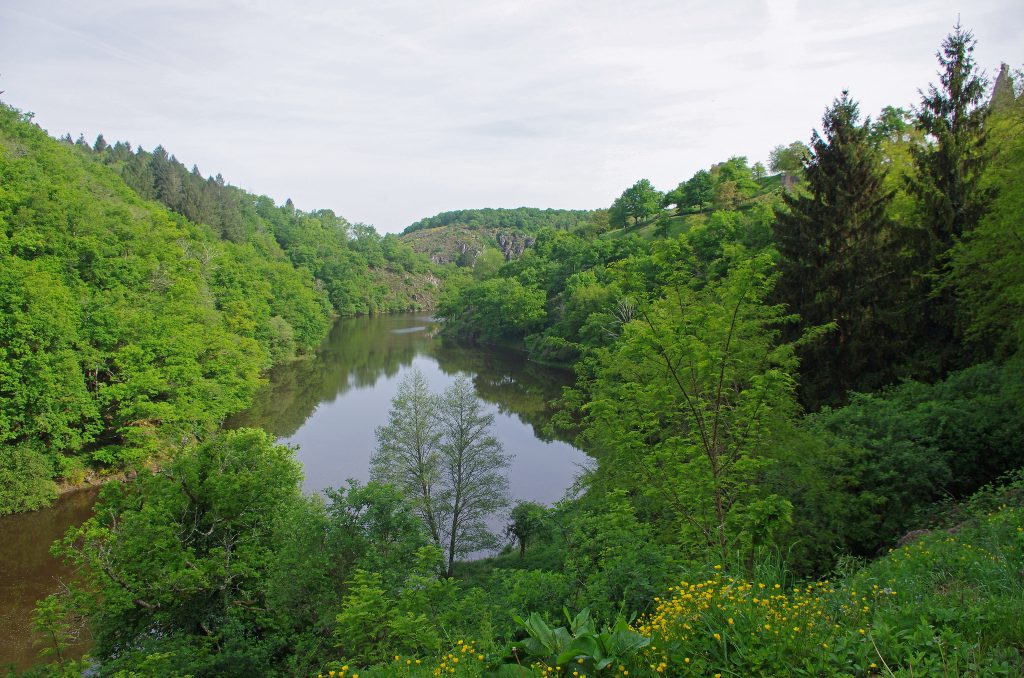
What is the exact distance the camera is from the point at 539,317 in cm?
5269

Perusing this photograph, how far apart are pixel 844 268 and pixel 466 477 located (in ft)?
45.2

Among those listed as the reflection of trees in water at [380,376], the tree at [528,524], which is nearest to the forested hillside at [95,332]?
the reflection of trees in water at [380,376]

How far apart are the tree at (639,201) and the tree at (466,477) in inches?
2169

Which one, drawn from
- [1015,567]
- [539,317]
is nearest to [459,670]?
[1015,567]

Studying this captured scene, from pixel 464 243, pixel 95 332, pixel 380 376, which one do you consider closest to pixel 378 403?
pixel 380 376

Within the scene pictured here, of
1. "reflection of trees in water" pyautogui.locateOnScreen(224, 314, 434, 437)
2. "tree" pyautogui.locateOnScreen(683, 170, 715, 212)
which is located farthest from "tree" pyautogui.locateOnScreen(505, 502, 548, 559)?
"tree" pyautogui.locateOnScreen(683, 170, 715, 212)

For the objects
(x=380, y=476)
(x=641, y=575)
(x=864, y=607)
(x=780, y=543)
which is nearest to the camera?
(x=864, y=607)

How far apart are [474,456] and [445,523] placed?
2529mm

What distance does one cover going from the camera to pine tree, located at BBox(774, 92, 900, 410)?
49.9ft

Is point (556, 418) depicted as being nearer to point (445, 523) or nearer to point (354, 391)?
point (445, 523)

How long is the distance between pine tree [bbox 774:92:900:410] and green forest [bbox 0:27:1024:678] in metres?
0.08

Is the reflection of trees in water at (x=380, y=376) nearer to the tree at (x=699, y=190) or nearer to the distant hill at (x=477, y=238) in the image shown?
the tree at (x=699, y=190)

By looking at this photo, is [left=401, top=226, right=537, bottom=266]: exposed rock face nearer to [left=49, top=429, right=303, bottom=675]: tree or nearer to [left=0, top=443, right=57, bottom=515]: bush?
[left=0, top=443, right=57, bottom=515]: bush

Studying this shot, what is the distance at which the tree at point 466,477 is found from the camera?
18250mm
